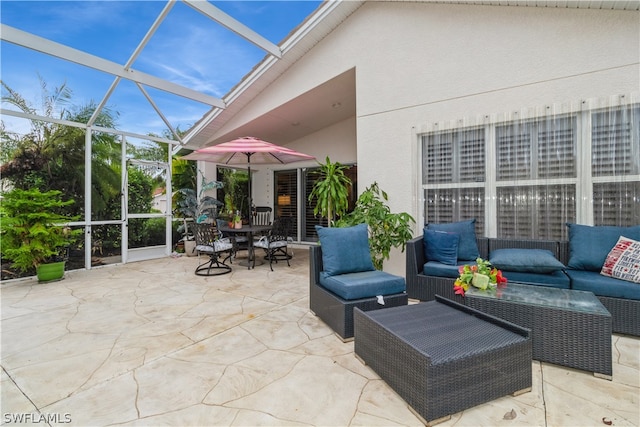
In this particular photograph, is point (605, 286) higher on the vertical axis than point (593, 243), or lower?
lower

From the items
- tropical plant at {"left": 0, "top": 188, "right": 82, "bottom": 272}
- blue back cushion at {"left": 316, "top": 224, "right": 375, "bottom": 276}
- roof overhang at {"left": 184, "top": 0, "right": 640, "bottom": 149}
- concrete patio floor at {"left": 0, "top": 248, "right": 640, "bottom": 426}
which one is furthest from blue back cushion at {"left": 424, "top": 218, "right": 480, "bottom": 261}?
tropical plant at {"left": 0, "top": 188, "right": 82, "bottom": 272}

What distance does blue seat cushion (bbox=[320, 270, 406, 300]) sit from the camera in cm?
280

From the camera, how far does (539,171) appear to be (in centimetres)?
383

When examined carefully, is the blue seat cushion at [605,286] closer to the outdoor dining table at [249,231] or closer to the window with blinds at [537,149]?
the window with blinds at [537,149]

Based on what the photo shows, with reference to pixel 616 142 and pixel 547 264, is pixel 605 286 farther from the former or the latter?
pixel 616 142

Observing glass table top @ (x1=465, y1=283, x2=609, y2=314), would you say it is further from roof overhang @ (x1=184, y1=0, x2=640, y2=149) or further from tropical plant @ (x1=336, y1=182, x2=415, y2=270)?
roof overhang @ (x1=184, y1=0, x2=640, y2=149)

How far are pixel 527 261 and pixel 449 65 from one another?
9.63ft

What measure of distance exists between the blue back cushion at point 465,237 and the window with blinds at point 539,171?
0.36 meters

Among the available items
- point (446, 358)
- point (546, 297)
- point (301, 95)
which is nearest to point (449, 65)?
point (301, 95)

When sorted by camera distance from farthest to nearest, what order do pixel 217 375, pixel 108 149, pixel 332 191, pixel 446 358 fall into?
pixel 108 149 < pixel 332 191 < pixel 217 375 < pixel 446 358

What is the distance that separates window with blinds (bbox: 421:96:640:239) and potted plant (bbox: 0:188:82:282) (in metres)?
6.12

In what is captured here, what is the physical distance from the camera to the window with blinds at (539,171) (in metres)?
3.40

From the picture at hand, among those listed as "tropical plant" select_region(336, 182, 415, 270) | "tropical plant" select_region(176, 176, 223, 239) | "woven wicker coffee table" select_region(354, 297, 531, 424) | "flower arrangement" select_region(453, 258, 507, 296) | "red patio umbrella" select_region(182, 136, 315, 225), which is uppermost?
"red patio umbrella" select_region(182, 136, 315, 225)

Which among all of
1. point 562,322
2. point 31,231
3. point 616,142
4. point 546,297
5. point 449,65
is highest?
point 449,65
